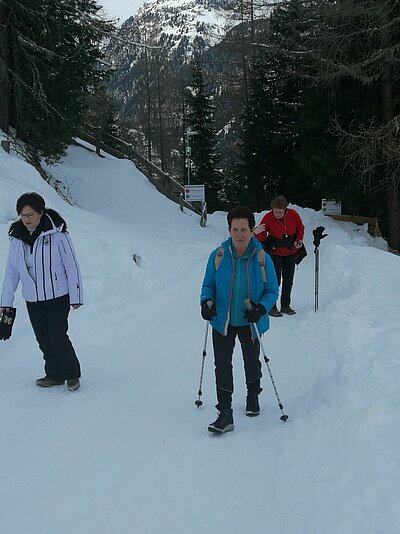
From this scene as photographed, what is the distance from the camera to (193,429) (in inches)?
167

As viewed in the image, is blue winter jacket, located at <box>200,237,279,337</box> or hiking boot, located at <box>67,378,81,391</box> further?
hiking boot, located at <box>67,378,81,391</box>

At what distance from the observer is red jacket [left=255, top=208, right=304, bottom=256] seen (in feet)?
26.0

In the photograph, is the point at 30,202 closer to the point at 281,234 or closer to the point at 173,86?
the point at 281,234

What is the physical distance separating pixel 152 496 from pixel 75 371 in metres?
2.04

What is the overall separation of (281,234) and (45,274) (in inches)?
170

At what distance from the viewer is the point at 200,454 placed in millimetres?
3814

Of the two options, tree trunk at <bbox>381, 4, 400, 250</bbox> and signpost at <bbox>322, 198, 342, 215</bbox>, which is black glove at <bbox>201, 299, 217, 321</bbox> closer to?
tree trunk at <bbox>381, 4, 400, 250</bbox>

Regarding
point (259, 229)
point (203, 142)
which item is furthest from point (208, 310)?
point (203, 142)

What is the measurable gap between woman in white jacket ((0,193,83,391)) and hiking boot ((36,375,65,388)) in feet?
0.62

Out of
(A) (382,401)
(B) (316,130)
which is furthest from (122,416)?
(B) (316,130)

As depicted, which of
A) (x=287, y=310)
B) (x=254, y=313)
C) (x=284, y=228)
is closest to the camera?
(x=254, y=313)

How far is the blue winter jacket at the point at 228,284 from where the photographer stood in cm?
404

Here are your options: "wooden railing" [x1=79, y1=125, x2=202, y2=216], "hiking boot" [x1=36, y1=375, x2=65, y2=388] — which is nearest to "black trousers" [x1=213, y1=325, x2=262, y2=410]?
"hiking boot" [x1=36, y1=375, x2=65, y2=388]

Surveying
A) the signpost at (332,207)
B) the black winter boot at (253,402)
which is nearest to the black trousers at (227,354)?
the black winter boot at (253,402)
